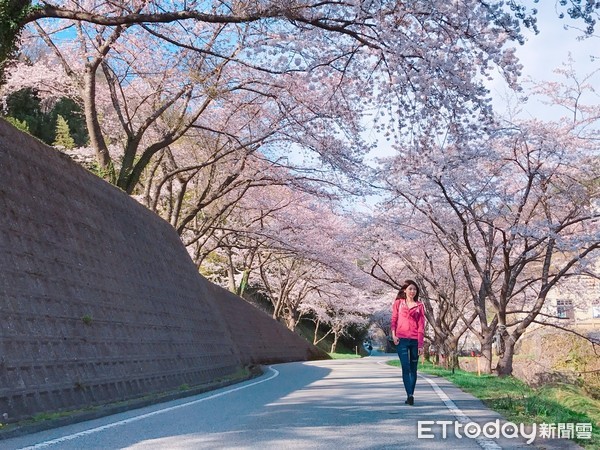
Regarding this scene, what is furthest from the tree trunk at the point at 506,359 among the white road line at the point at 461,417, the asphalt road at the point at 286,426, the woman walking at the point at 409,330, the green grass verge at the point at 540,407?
the woman walking at the point at 409,330

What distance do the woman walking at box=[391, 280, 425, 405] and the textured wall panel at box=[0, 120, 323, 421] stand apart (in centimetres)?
369

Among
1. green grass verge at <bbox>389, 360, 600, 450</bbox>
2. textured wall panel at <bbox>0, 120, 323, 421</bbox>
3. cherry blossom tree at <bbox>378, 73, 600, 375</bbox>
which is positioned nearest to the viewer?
green grass verge at <bbox>389, 360, 600, 450</bbox>

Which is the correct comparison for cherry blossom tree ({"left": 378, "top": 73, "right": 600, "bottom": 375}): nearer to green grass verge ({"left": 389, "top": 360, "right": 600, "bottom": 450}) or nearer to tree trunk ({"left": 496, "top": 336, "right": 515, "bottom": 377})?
tree trunk ({"left": 496, "top": 336, "right": 515, "bottom": 377})

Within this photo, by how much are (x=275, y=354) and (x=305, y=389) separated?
682 inches

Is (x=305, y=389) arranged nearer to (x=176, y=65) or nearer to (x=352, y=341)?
(x=176, y=65)

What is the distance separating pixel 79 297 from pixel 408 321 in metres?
4.24

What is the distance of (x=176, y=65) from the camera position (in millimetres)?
14281

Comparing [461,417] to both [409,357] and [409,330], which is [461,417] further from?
[409,330]

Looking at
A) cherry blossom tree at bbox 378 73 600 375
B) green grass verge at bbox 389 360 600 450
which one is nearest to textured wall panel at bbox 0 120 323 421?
green grass verge at bbox 389 360 600 450

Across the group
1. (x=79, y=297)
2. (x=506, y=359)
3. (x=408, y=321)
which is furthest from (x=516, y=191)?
(x=79, y=297)

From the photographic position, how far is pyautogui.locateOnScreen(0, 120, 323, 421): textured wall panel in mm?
6109

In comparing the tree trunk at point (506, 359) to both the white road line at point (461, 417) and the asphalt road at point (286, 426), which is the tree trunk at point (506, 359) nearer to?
the white road line at point (461, 417)

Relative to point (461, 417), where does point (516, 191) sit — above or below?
above

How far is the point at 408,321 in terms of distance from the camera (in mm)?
7582
